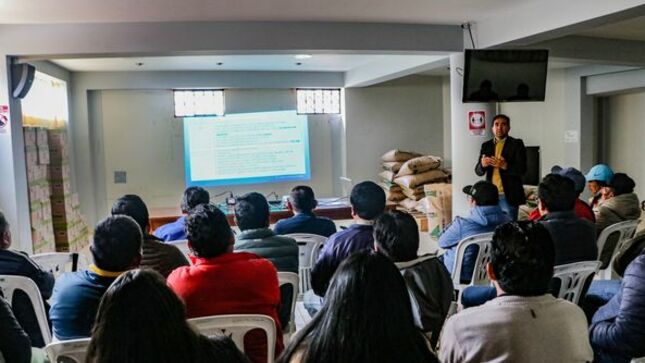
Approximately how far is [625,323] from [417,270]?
2.39 feet

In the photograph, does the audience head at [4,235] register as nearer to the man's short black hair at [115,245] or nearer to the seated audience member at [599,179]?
the man's short black hair at [115,245]

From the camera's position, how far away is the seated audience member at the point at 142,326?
103cm

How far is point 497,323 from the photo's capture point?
150 cm

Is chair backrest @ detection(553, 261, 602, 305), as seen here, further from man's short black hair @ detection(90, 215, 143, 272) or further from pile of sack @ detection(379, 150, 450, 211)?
pile of sack @ detection(379, 150, 450, 211)

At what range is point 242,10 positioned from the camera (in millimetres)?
4125

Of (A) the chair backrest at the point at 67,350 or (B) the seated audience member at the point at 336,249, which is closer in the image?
(A) the chair backrest at the point at 67,350

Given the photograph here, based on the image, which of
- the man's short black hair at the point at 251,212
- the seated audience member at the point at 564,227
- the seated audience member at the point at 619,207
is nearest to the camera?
the seated audience member at the point at 564,227

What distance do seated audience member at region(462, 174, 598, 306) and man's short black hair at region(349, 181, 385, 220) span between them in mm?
695

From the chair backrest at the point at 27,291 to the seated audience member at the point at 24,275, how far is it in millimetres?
16

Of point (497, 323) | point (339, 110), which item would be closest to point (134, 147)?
point (339, 110)

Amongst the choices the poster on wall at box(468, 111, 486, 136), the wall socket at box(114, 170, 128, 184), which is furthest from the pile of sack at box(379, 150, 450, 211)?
the wall socket at box(114, 170, 128, 184)

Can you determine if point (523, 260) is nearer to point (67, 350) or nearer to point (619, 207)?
point (67, 350)

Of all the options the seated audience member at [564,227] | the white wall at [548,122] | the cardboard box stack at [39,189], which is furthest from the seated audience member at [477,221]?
the white wall at [548,122]

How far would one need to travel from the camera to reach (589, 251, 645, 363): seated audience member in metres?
1.76
